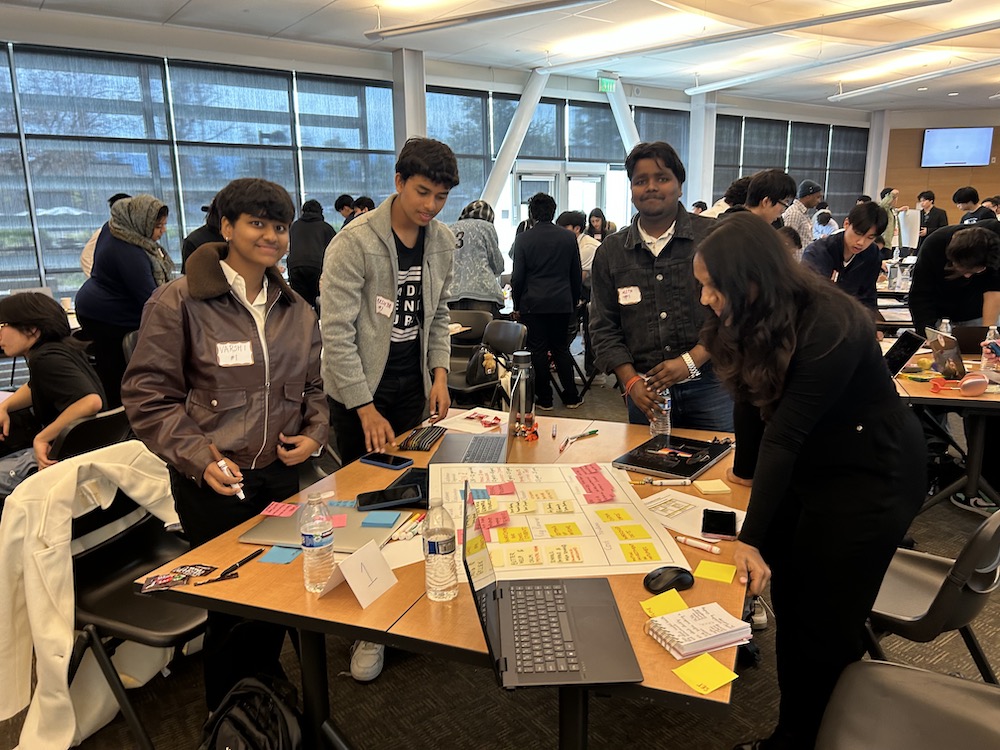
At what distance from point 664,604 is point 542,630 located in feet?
0.85

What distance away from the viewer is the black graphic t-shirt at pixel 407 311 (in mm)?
2182

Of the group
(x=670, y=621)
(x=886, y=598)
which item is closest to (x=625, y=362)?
(x=886, y=598)

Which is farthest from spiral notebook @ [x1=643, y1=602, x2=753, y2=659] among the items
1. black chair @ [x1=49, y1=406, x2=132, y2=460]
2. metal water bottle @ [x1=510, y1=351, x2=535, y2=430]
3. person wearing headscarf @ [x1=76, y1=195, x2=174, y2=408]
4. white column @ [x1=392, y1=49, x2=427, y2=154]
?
white column @ [x1=392, y1=49, x2=427, y2=154]

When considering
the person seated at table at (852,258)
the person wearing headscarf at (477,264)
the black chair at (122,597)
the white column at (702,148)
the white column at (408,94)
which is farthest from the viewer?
the white column at (702,148)

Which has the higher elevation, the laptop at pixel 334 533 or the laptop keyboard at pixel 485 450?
the laptop keyboard at pixel 485 450

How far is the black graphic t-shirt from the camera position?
218 cm

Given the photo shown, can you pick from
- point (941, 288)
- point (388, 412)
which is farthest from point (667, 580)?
point (941, 288)

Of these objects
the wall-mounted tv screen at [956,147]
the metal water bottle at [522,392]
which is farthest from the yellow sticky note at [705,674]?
the wall-mounted tv screen at [956,147]

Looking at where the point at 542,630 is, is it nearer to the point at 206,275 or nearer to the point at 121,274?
the point at 206,275

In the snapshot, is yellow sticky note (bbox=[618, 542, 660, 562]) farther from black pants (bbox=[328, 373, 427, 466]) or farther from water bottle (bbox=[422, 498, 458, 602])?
black pants (bbox=[328, 373, 427, 466])

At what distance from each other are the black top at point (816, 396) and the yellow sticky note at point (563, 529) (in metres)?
0.36

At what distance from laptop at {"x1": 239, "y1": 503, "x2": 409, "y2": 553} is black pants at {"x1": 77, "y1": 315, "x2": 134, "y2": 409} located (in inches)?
119

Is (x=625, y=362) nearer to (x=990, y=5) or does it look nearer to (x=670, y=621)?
(x=670, y=621)

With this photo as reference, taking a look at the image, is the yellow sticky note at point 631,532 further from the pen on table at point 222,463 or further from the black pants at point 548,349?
the black pants at point 548,349
